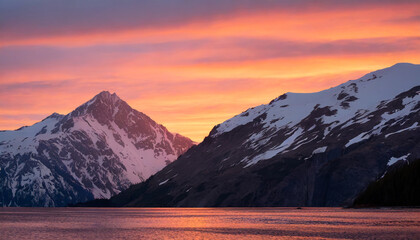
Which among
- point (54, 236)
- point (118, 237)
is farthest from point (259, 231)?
point (54, 236)

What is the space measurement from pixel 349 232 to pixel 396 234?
41.6 feet

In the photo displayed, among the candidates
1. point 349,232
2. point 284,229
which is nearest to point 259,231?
point 284,229

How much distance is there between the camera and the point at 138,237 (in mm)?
125625

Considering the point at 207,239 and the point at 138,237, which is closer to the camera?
the point at 207,239

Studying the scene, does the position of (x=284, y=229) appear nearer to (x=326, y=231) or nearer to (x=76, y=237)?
(x=326, y=231)

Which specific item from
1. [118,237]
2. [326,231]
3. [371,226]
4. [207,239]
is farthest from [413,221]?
[118,237]

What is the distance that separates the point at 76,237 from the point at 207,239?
1008 inches

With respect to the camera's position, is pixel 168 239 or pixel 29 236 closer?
pixel 168 239

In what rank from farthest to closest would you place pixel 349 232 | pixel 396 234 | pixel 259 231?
pixel 259 231 → pixel 349 232 → pixel 396 234

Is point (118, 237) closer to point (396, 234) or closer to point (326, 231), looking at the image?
point (326, 231)

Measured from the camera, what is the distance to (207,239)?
11712cm

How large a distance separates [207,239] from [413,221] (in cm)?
4928

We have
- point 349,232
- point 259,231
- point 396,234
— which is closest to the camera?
point 396,234

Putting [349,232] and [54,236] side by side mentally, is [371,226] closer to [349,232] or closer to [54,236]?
[349,232]
